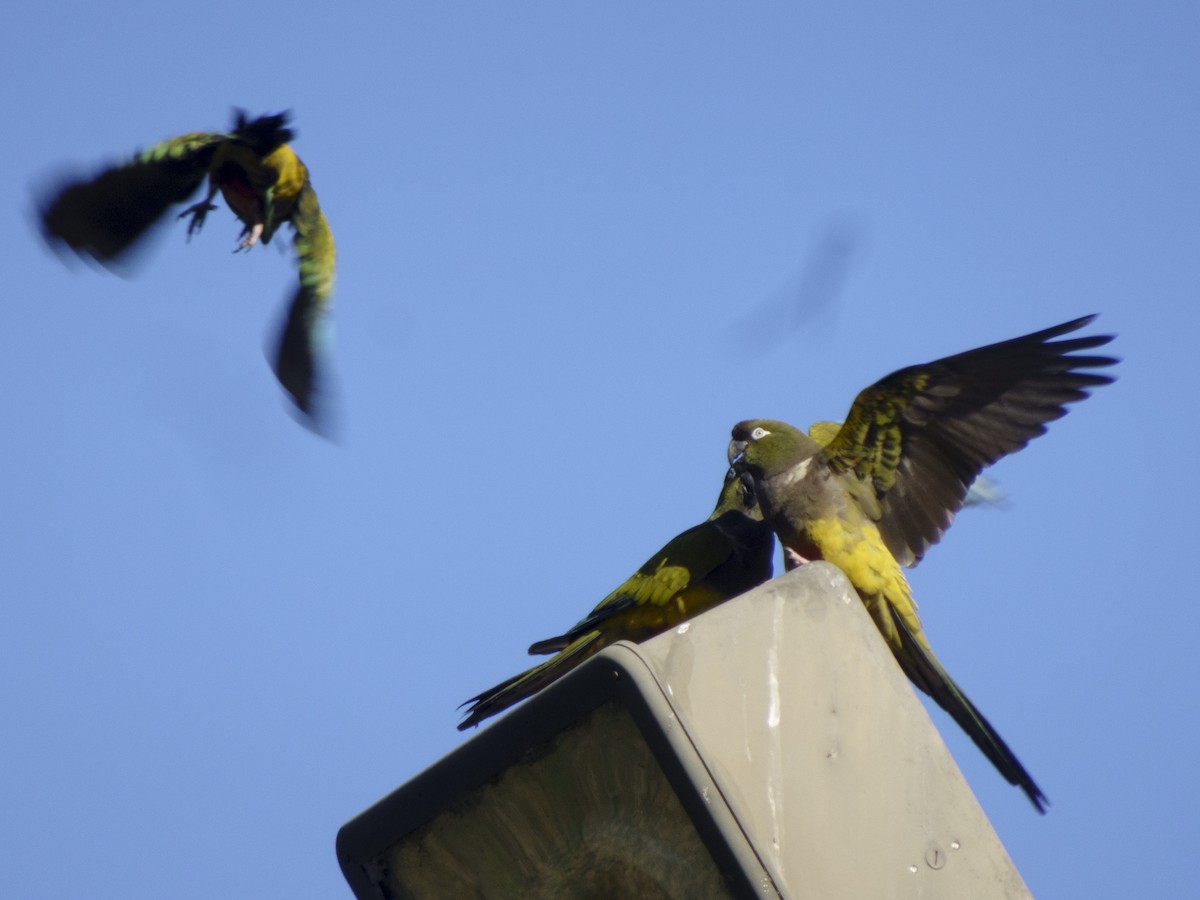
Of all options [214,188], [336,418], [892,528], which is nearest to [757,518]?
[892,528]

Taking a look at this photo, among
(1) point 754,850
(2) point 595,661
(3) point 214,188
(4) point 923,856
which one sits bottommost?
(4) point 923,856

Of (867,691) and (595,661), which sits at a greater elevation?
(595,661)

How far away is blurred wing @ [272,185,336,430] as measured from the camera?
545cm

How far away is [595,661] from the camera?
3041 mm

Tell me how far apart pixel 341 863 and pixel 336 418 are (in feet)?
6.96

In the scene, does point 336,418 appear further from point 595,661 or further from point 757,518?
point 595,661

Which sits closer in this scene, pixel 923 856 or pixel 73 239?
pixel 923 856

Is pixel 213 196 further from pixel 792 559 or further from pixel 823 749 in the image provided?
pixel 823 749

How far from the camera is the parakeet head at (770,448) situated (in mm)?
5574

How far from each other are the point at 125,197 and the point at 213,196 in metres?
0.39

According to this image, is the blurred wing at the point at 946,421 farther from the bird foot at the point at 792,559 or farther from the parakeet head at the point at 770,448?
the bird foot at the point at 792,559

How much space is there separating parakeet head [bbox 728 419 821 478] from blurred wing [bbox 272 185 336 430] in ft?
6.03

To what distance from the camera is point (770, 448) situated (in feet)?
18.5

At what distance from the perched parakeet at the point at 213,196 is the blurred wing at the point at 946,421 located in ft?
7.50
